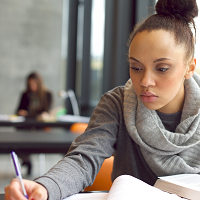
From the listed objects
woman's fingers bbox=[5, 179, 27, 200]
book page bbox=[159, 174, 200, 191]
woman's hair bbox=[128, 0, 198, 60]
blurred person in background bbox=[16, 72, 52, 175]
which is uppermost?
woman's hair bbox=[128, 0, 198, 60]

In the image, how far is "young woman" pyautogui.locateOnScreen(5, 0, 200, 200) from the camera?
81 cm

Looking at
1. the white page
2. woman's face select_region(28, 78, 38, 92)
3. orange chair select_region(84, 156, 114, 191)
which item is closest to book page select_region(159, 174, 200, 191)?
the white page

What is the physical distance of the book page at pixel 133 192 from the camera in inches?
23.1

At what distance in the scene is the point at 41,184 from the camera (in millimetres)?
630

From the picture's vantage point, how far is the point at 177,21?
883 mm

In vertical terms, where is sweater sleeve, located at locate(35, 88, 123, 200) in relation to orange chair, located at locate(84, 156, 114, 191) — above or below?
above

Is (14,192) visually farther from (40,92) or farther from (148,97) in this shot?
(40,92)

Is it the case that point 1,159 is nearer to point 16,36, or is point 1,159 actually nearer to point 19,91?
point 19,91

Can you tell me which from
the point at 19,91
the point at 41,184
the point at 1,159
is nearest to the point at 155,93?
the point at 41,184

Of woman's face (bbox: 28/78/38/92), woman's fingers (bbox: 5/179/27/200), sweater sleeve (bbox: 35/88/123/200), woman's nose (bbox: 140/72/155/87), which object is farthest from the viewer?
woman's face (bbox: 28/78/38/92)

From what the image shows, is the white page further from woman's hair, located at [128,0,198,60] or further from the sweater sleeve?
woman's hair, located at [128,0,198,60]

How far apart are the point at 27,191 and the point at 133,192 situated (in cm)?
23

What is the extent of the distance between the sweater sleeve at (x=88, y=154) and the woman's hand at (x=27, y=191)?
2 cm

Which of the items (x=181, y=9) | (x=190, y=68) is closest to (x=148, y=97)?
(x=190, y=68)
